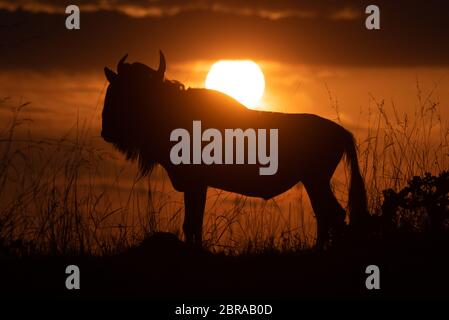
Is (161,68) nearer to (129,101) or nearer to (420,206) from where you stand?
(129,101)

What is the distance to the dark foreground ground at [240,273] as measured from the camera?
5.83 meters

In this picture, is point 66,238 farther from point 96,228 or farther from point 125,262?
point 125,262

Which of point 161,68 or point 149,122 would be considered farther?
point 149,122

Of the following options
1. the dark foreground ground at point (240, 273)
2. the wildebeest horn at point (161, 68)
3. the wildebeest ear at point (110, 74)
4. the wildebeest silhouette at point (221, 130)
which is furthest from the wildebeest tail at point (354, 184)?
the wildebeest ear at point (110, 74)

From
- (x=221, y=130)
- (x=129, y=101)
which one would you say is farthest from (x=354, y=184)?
(x=129, y=101)

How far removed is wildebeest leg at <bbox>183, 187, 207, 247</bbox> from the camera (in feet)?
25.9

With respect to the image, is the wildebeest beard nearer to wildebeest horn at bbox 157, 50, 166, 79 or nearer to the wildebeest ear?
wildebeest horn at bbox 157, 50, 166, 79

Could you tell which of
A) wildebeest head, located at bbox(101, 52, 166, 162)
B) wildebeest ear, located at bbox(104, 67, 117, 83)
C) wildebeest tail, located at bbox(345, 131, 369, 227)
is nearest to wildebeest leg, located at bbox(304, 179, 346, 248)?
wildebeest tail, located at bbox(345, 131, 369, 227)

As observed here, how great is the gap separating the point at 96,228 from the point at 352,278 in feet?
8.82

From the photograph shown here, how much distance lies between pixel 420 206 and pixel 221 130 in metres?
2.71

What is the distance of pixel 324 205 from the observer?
888 cm

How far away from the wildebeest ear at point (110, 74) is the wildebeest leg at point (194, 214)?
1.52 meters
